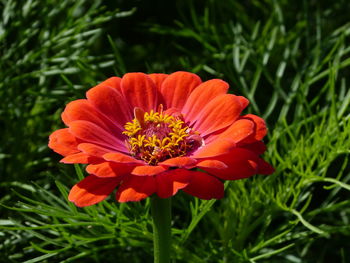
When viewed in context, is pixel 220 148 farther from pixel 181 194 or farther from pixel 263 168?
pixel 181 194

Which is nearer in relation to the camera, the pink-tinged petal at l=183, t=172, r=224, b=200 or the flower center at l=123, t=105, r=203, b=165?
the pink-tinged petal at l=183, t=172, r=224, b=200

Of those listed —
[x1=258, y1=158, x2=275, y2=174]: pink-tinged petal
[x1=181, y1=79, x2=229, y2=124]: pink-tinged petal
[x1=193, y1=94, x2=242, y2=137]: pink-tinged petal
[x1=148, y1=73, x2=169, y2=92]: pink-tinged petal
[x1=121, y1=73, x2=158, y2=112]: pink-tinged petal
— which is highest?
[x1=148, y1=73, x2=169, y2=92]: pink-tinged petal

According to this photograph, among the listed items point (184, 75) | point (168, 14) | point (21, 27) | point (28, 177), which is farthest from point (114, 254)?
point (168, 14)

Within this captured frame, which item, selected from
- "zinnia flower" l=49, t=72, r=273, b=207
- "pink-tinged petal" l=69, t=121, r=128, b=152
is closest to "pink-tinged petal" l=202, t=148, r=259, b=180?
"zinnia flower" l=49, t=72, r=273, b=207

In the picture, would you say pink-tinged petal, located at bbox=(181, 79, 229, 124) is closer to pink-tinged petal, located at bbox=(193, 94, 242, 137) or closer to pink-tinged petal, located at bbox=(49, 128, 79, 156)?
pink-tinged petal, located at bbox=(193, 94, 242, 137)

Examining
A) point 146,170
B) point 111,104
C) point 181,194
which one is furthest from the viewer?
point 181,194

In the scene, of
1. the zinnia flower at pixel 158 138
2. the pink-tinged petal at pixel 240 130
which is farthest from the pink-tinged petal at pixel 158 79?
the pink-tinged petal at pixel 240 130

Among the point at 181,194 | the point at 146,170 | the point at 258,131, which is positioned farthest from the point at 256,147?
the point at 181,194
